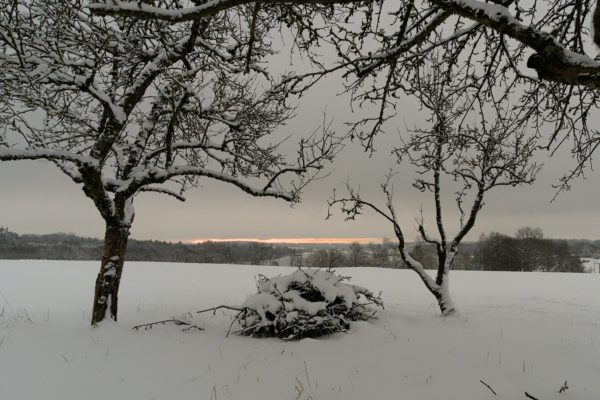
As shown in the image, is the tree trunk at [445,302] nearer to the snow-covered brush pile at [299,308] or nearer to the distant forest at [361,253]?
the snow-covered brush pile at [299,308]

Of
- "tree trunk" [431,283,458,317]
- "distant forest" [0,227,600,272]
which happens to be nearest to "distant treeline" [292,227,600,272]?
"distant forest" [0,227,600,272]

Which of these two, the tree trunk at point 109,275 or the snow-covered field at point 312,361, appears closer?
the snow-covered field at point 312,361

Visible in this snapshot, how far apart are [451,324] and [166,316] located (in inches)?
216

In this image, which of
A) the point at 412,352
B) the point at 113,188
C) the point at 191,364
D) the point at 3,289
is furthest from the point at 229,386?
the point at 3,289

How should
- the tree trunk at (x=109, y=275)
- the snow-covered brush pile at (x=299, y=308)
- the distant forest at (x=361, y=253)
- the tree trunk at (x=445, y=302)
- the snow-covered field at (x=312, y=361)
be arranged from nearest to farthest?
the snow-covered field at (x=312, y=361) < the snow-covered brush pile at (x=299, y=308) < the tree trunk at (x=109, y=275) < the tree trunk at (x=445, y=302) < the distant forest at (x=361, y=253)

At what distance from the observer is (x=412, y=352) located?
4.90 m

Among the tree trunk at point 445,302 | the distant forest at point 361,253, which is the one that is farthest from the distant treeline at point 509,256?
the tree trunk at point 445,302

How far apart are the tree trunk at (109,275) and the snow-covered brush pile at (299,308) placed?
92.0 inches

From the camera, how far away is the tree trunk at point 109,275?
6766mm

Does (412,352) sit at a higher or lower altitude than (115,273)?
lower

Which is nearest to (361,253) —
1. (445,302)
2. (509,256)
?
(509,256)

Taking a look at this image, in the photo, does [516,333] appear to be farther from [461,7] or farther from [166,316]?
[166,316]

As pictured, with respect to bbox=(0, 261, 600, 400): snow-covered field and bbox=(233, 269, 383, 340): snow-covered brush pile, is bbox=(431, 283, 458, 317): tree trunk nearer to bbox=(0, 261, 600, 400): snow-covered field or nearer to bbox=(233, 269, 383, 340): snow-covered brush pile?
bbox=(0, 261, 600, 400): snow-covered field

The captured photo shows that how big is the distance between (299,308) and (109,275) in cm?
342
